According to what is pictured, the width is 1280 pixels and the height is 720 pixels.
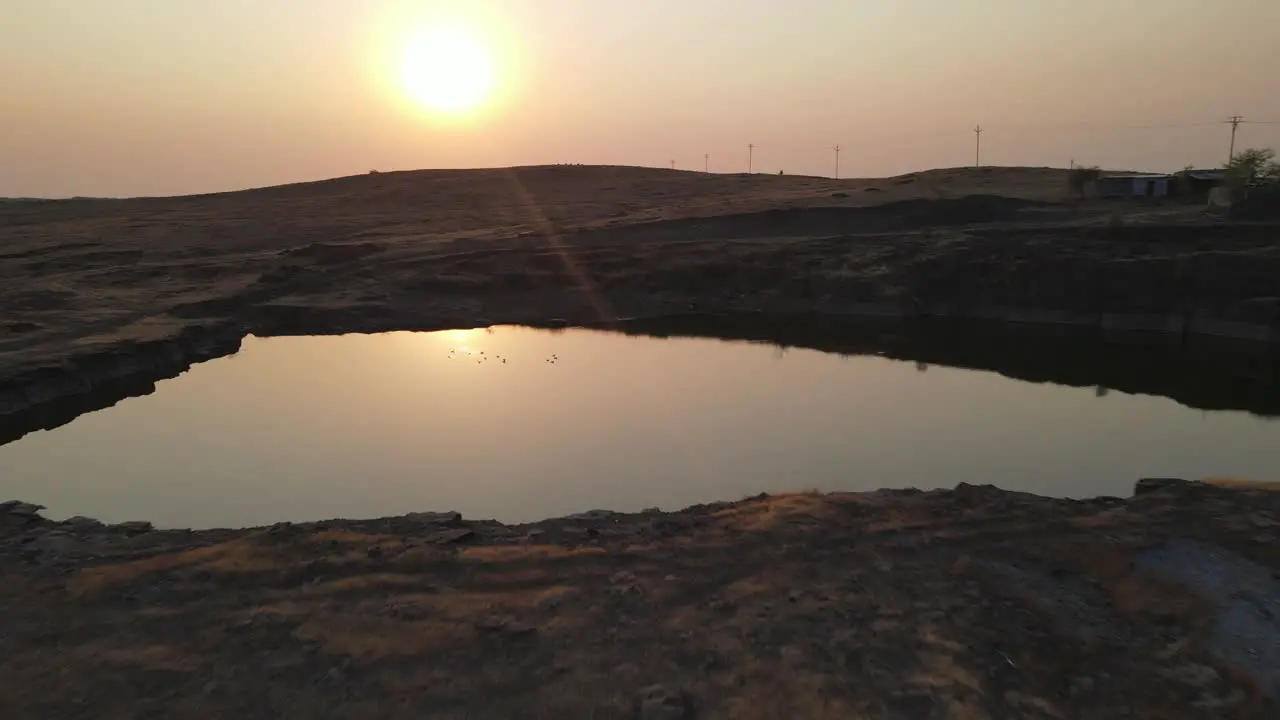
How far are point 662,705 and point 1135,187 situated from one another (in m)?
43.6

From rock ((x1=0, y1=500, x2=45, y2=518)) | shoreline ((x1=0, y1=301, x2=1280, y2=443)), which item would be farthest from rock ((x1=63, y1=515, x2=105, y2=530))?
shoreline ((x1=0, y1=301, x2=1280, y2=443))

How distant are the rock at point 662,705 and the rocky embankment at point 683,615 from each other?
0.02 m

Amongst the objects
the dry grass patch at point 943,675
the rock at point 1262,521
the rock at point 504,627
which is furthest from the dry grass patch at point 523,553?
the rock at point 1262,521

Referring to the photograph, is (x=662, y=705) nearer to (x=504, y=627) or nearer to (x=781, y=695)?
(x=781, y=695)

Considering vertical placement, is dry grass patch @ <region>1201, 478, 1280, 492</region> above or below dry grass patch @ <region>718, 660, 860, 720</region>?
below

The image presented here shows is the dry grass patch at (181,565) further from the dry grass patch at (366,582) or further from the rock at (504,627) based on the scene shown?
the rock at (504,627)

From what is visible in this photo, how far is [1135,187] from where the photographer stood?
40094mm

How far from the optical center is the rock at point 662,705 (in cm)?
517

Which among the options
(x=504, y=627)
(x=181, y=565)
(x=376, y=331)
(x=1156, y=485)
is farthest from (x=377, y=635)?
(x=376, y=331)

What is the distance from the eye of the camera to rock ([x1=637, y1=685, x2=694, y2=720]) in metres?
5.17

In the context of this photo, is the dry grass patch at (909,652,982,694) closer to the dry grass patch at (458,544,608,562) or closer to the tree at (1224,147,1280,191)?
the dry grass patch at (458,544,608,562)

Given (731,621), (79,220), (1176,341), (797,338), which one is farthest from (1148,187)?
(79,220)

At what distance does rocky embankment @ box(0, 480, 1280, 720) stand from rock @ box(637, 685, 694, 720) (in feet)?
0.07

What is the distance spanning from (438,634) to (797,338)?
72.5ft
